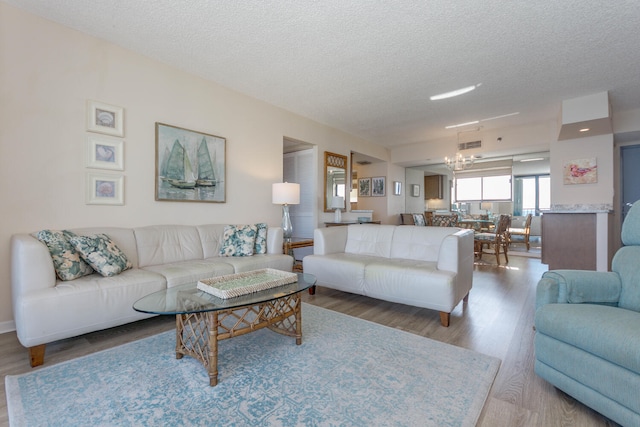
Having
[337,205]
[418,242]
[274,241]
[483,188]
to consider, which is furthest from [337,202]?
[483,188]

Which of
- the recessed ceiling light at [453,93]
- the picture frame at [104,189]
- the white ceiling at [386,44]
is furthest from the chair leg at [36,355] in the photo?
the recessed ceiling light at [453,93]

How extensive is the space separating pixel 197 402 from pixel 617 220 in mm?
7422

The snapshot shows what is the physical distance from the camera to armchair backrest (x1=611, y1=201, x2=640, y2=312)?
1.64 meters

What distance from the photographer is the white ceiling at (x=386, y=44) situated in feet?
7.89

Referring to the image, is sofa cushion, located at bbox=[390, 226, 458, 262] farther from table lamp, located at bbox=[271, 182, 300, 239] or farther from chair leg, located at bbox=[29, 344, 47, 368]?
chair leg, located at bbox=[29, 344, 47, 368]

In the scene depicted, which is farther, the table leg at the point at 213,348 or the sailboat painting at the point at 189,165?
the sailboat painting at the point at 189,165

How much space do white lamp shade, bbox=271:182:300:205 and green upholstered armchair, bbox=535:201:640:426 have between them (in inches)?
122

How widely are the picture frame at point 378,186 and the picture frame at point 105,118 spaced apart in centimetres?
589

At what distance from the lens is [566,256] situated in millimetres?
4355

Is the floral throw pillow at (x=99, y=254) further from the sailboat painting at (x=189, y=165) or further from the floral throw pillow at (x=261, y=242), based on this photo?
the floral throw pillow at (x=261, y=242)

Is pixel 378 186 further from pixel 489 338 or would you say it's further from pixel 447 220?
pixel 489 338

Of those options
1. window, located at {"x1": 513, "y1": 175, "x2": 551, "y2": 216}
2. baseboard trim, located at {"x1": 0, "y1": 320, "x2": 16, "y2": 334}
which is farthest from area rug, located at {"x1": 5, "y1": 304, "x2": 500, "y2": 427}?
window, located at {"x1": 513, "y1": 175, "x2": 551, "y2": 216}

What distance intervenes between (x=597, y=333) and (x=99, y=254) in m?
3.24

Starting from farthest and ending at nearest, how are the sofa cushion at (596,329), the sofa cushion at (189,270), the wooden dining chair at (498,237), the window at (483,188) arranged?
the window at (483,188)
the wooden dining chair at (498,237)
the sofa cushion at (189,270)
the sofa cushion at (596,329)
